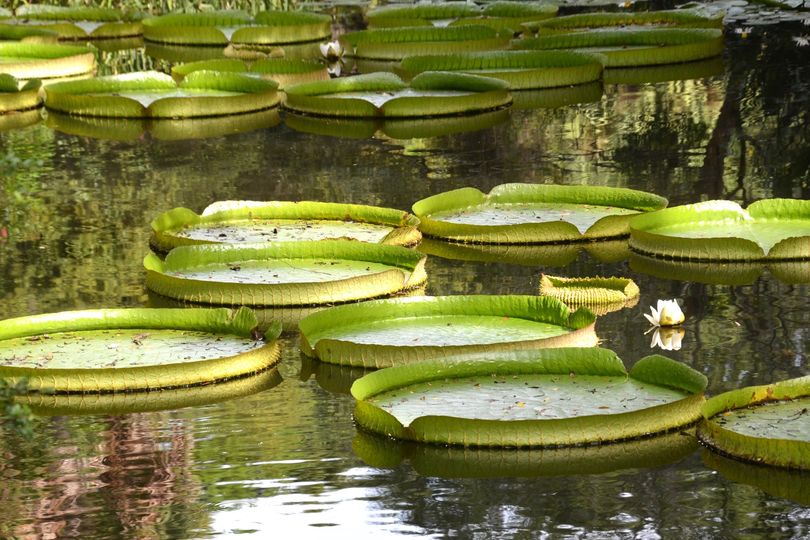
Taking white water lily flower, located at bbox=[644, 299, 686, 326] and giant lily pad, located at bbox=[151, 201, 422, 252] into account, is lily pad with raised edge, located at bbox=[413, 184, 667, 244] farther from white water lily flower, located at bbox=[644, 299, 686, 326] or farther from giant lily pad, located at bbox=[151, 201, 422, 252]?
white water lily flower, located at bbox=[644, 299, 686, 326]

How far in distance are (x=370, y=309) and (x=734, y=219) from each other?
269cm

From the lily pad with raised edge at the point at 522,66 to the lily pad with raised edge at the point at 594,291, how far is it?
6501 mm

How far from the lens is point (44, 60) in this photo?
15.9 m

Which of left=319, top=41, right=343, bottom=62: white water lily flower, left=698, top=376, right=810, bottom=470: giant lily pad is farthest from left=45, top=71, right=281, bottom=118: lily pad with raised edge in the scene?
left=698, top=376, right=810, bottom=470: giant lily pad

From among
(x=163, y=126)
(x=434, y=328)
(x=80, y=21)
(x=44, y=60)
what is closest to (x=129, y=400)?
(x=434, y=328)

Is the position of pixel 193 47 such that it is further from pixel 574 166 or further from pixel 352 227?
pixel 352 227

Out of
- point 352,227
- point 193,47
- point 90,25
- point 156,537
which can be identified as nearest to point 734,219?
point 352,227

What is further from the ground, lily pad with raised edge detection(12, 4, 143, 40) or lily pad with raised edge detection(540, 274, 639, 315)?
lily pad with raised edge detection(12, 4, 143, 40)

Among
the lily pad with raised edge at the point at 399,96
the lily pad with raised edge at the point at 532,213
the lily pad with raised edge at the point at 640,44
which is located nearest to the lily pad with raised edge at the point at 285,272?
the lily pad with raised edge at the point at 532,213

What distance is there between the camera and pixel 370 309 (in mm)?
7344

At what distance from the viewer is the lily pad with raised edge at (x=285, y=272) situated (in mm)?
7863

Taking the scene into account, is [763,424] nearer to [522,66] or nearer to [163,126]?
[163,126]

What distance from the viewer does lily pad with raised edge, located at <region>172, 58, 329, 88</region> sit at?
49.4 feet

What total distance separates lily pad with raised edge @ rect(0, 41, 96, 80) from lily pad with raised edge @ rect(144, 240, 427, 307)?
7.66 metres
